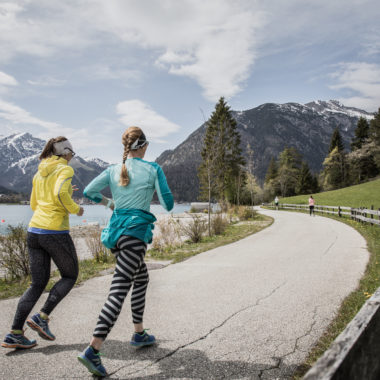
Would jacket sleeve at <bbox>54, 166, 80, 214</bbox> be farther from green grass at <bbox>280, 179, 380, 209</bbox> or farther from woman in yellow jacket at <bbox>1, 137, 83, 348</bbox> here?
green grass at <bbox>280, 179, 380, 209</bbox>

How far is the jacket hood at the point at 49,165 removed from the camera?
3.24 metres

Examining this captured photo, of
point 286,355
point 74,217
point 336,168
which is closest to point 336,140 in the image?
point 336,168

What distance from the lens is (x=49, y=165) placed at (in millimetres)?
3252

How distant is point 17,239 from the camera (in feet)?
22.9

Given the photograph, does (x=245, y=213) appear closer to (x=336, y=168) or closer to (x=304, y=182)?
(x=304, y=182)

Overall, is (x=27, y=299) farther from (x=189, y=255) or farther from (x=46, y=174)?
(x=189, y=255)

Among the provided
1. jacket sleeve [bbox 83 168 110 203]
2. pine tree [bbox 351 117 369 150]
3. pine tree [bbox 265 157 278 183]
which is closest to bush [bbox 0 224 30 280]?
jacket sleeve [bbox 83 168 110 203]

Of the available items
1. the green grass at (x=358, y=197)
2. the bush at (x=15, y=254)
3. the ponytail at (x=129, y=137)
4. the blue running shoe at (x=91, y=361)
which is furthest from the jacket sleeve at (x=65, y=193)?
the green grass at (x=358, y=197)

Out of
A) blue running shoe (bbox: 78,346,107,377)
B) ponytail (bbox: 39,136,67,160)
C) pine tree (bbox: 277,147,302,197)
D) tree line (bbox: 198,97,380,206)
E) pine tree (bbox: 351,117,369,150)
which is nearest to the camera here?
blue running shoe (bbox: 78,346,107,377)

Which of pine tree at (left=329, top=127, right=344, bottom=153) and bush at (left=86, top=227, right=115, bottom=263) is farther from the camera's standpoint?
pine tree at (left=329, top=127, right=344, bottom=153)

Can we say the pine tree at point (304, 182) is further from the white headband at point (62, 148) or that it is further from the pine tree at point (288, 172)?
the white headband at point (62, 148)

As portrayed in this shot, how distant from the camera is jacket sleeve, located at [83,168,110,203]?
9.73ft

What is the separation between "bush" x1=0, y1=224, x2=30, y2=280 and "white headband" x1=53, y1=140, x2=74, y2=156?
4.44 metres

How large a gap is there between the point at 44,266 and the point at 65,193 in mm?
790
